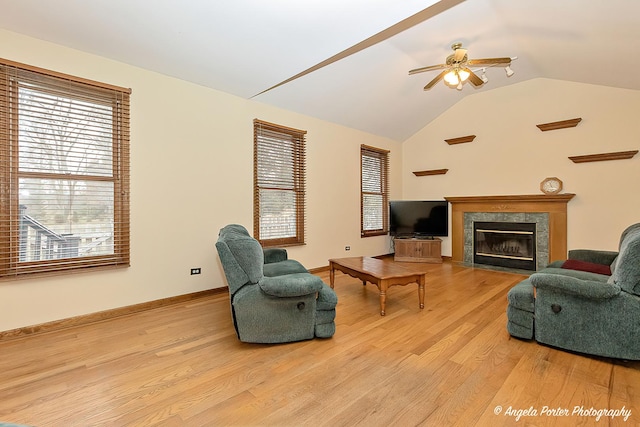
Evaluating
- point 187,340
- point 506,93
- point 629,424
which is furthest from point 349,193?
point 629,424

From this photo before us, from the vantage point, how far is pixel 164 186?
3402 mm

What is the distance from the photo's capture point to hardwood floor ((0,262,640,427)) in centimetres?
159

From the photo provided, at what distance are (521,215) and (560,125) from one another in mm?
1589

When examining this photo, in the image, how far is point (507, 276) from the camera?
480 centimetres

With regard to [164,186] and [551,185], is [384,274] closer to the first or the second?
[164,186]

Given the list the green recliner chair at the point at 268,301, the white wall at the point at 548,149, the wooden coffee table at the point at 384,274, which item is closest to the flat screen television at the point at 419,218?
the white wall at the point at 548,149

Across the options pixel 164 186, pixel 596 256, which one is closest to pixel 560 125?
pixel 596 256

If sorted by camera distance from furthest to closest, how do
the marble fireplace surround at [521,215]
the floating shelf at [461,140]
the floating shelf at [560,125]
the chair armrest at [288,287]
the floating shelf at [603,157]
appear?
the floating shelf at [461,140]
the marble fireplace surround at [521,215]
the floating shelf at [560,125]
the floating shelf at [603,157]
the chair armrest at [288,287]

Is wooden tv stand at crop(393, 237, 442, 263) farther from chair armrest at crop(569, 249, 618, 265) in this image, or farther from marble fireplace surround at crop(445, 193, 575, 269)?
chair armrest at crop(569, 249, 618, 265)

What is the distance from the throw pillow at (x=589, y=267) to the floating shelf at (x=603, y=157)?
2.25 m

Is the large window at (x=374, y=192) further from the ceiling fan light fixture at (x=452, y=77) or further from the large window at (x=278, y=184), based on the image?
the ceiling fan light fixture at (x=452, y=77)

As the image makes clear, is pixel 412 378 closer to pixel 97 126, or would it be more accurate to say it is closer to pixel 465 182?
pixel 97 126

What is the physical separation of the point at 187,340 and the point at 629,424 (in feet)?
9.71

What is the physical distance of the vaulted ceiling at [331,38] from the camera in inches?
96.7
